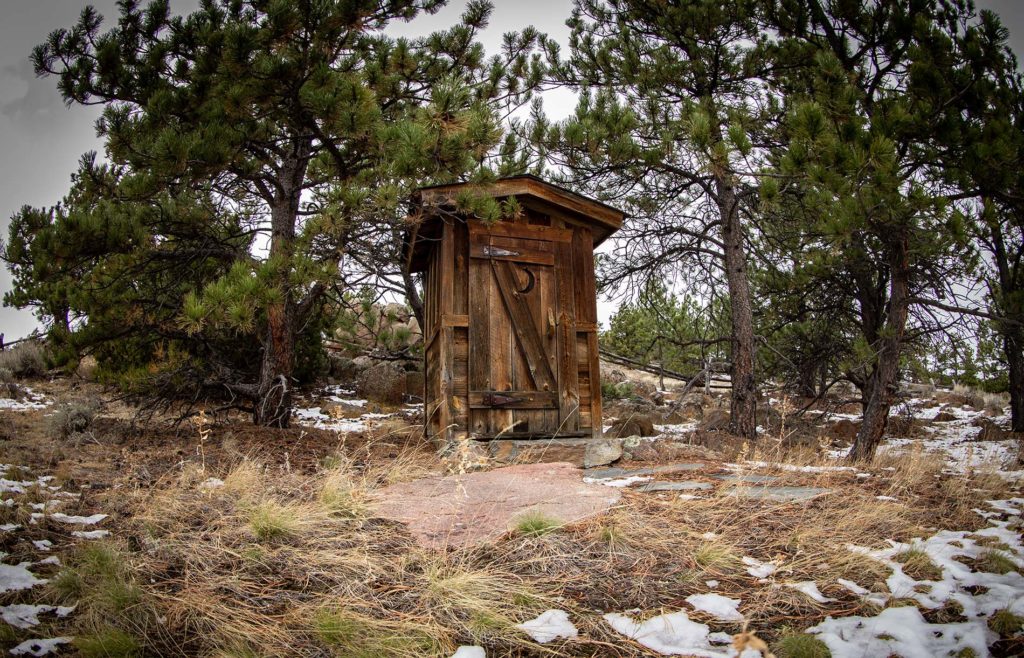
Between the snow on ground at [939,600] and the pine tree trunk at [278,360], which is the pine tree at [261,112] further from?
the snow on ground at [939,600]

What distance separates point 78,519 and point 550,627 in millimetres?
→ 3254

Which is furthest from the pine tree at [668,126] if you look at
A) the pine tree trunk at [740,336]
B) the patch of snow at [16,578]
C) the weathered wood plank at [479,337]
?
the patch of snow at [16,578]

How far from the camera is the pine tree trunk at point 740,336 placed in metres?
8.57

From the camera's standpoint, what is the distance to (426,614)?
2.87 m

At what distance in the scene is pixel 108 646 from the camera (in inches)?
102

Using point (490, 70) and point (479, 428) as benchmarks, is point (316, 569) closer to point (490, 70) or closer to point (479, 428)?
point (479, 428)

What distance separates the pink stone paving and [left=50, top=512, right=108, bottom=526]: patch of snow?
1763 mm

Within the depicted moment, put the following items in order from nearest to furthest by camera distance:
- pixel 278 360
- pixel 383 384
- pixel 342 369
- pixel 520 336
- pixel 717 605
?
pixel 717 605
pixel 520 336
pixel 278 360
pixel 383 384
pixel 342 369

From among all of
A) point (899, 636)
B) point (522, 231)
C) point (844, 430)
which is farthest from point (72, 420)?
point (844, 430)

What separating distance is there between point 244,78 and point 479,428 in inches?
171

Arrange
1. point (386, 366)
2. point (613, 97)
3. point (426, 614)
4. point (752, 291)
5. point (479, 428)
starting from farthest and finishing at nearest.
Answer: point (386, 366) < point (752, 291) < point (613, 97) < point (479, 428) < point (426, 614)

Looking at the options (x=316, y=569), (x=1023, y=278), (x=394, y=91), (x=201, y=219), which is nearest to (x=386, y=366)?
(x=201, y=219)

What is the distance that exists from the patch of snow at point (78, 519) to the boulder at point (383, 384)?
8423 millimetres

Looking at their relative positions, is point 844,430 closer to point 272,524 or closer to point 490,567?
point 490,567
